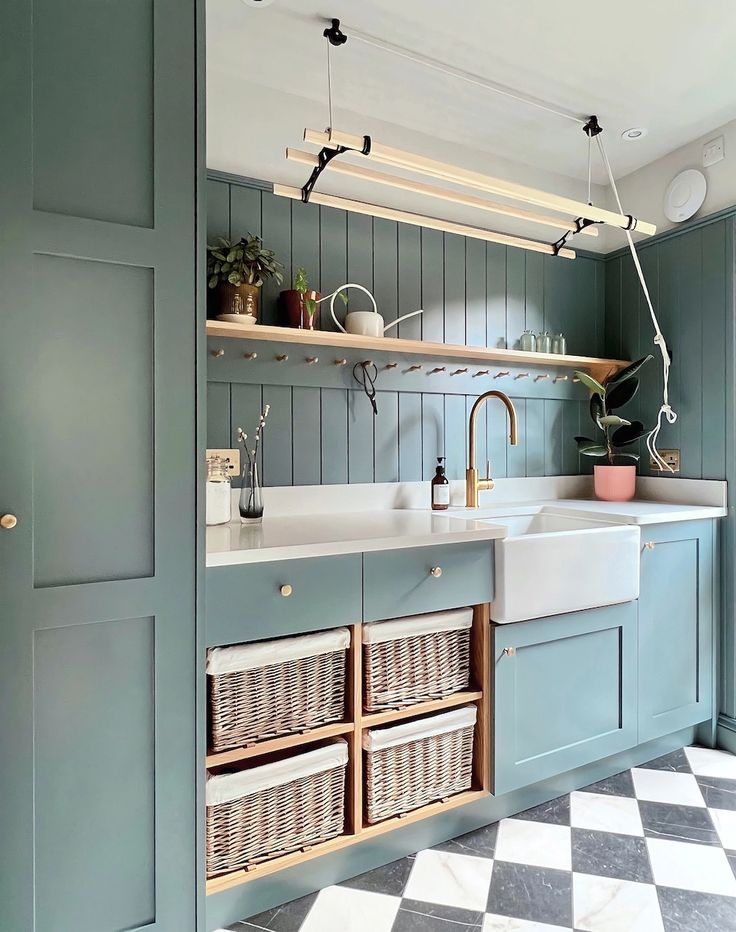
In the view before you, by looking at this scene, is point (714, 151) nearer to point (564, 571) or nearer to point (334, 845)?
point (564, 571)

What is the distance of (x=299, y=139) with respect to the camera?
85.5 inches

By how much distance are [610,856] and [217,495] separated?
1.55 meters

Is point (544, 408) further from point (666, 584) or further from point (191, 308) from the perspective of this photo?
point (191, 308)

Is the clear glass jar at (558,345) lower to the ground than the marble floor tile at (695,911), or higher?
higher

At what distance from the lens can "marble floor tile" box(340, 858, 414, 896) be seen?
1.58 metres

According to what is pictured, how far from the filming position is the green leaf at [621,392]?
8.71 feet

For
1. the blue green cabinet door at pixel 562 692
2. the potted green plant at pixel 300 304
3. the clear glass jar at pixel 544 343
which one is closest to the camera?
the blue green cabinet door at pixel 562 692

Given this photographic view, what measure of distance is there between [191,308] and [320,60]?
47.9 inches

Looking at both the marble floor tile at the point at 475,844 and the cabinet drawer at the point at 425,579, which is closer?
the cabinet drawer at the point at 425,579

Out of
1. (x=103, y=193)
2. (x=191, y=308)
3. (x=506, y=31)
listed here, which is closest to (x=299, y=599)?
(x=191, y=308)

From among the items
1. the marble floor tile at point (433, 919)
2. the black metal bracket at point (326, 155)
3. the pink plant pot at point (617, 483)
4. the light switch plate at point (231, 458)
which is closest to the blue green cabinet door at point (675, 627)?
the pink plant pot at point (617, 483)

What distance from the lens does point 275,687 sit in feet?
4.93

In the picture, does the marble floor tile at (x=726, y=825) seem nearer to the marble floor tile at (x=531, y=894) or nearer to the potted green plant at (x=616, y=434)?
the marble floor tile at (x=531, y=894)

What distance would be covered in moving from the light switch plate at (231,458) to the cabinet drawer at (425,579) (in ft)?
2.15
